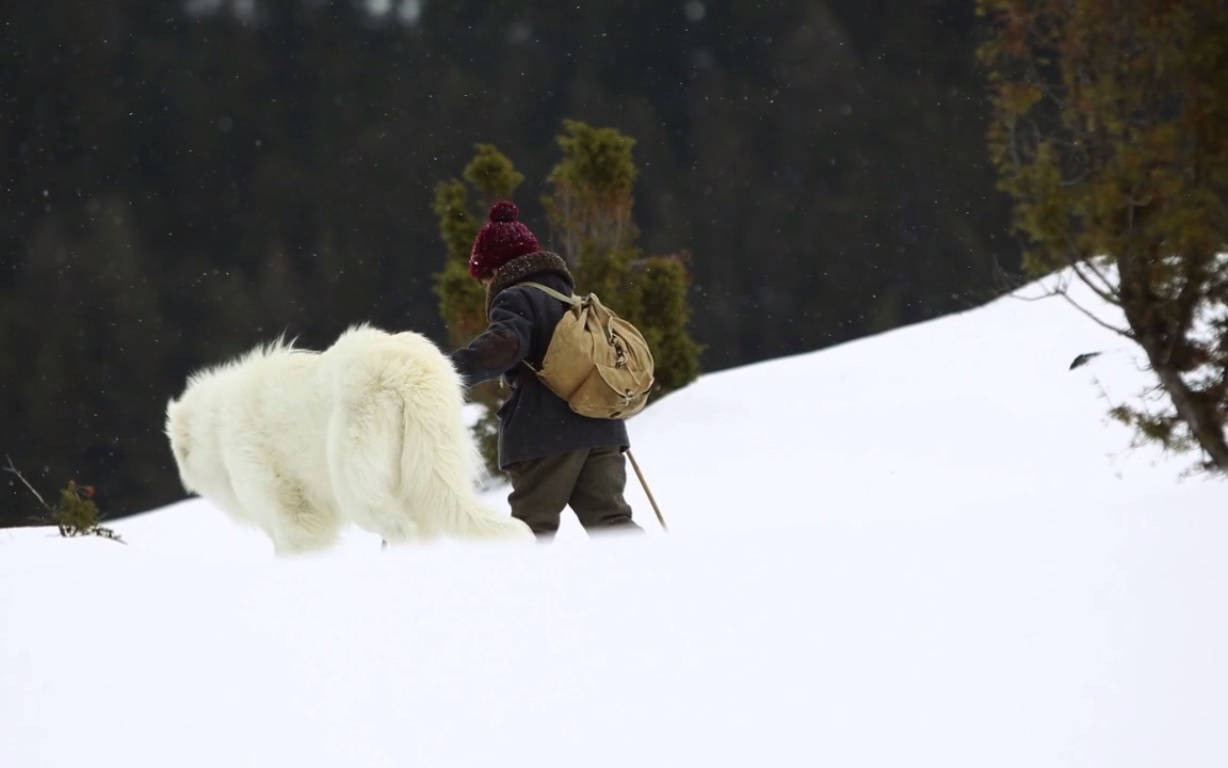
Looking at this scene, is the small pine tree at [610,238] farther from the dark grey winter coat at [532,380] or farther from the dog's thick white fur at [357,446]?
the dog's thick white fur at [357,446]

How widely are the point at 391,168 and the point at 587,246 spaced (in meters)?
20.2

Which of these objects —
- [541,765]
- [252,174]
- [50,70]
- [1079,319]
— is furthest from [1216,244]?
[50,70]

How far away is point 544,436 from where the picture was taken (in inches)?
157

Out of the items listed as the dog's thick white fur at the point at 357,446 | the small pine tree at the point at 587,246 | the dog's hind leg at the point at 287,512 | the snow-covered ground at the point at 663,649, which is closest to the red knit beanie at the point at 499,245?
the dog's thick white fur at the point at 357,446

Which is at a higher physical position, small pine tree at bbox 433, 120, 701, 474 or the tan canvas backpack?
small pine tree at bbox 433, 120, 701, 474

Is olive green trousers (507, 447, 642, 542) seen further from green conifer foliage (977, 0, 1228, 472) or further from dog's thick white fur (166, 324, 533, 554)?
green conifer foliage (977, 0, 1228, 472)

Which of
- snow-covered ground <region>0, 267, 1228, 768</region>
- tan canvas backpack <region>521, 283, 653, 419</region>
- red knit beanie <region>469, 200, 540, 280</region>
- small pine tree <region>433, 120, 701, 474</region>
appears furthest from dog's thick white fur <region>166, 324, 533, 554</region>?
small pine tree <region>433, 120, 701, 474</region>

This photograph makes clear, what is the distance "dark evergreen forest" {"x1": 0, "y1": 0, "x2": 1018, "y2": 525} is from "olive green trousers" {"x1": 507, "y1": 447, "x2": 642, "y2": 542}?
22370 millimetres

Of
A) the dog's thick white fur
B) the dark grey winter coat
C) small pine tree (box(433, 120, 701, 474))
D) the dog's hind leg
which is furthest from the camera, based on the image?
small pine tree (box(433, 120, 701, 474))

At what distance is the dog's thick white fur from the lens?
372 centimetres

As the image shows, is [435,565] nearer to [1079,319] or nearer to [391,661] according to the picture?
[391,661]

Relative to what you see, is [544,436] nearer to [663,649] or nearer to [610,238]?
[663,649]

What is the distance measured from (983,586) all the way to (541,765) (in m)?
1.13

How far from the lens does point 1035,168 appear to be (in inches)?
214
